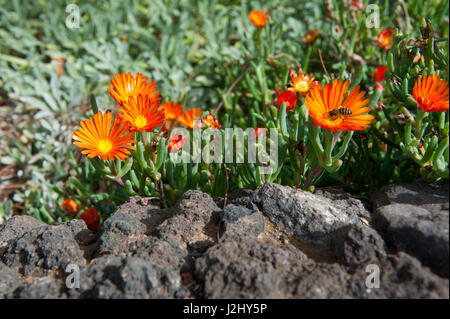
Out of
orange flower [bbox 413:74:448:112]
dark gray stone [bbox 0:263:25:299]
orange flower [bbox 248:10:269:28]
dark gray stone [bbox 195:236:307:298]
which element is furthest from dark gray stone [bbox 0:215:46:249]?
orange flower [bbox 248:10:269:28]

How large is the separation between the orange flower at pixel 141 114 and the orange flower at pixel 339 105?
740 mm

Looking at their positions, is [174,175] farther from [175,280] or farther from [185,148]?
[175,280]

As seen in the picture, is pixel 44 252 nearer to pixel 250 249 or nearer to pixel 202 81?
pixel 250 249

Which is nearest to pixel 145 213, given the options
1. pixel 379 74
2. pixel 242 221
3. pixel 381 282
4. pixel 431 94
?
pixel 242 221

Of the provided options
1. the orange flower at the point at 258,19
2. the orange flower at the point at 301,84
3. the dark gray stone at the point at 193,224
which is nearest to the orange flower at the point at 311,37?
the orange flower at the point at 258,19

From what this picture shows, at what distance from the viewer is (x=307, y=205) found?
6.84 feet

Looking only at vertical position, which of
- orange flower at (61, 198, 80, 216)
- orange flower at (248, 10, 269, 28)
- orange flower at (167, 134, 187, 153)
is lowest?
orange flower at (61, 198, 80, 216)

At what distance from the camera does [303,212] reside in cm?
207

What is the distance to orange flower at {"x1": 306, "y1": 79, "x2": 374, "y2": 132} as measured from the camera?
2.05 m

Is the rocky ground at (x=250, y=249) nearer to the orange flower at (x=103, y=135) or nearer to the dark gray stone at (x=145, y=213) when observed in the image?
the dark gray stone at (x=145, y=213)

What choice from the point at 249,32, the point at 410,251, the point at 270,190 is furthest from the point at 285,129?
the point at 249,32

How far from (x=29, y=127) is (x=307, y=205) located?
2.57 m

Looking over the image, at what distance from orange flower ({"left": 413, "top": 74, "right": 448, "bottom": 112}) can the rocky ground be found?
1.41 ft

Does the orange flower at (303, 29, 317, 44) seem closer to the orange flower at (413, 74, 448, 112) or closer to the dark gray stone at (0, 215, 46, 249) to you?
the orange flower at (413, 74, 448, 112)
